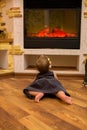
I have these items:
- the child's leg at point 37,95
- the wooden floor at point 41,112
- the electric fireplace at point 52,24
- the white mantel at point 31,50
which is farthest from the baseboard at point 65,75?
the child's leg at point 37,95

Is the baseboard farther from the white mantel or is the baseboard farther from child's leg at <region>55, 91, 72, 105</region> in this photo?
child's leg at <region>55, 91, 72, 105</region>

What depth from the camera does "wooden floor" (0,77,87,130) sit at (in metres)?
1.29

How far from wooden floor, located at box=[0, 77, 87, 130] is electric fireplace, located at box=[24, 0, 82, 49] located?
770mm

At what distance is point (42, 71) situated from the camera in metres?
1.91

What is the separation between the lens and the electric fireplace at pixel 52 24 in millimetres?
2609

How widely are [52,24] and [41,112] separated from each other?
160 cm

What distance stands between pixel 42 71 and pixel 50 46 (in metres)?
0.80

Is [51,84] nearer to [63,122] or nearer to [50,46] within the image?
[63,122]

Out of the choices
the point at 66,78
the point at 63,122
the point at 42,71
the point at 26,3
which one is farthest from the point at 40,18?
the point at 63,122

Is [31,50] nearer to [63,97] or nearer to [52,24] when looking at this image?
[52,24]

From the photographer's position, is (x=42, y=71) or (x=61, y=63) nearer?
(x=42, y=71)

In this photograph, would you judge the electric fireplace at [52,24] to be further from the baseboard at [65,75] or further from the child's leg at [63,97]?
the child's leg at [63,97]

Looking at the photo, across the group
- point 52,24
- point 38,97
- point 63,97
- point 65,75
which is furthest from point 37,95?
point 52,24

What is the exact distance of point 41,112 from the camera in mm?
1506
